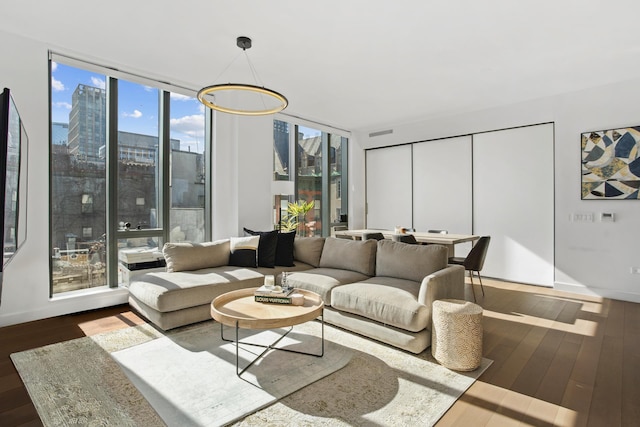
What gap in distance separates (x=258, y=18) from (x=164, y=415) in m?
3.22

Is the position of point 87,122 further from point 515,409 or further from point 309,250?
point 515,409

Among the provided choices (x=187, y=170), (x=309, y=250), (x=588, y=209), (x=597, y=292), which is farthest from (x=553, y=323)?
(x=187, y=170)

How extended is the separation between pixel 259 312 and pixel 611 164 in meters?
5.12

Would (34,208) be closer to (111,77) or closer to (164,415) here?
(111,77)

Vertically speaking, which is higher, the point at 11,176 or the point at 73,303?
the point at 11,176

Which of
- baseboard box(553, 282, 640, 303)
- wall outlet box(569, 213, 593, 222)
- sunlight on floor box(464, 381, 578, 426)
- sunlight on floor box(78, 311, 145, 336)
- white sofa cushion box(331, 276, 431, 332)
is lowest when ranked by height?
sunlight on floor box(464, 381, 578, 426)

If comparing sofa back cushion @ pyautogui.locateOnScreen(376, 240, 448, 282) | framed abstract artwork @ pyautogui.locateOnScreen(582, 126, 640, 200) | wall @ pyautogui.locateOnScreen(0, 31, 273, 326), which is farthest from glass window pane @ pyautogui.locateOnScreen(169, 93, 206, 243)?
framed abstract artwork @ pyautogui.locateOnScreen(582, 126, 640, 200)

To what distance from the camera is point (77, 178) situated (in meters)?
4.09

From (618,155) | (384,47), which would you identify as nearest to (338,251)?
(384,47)

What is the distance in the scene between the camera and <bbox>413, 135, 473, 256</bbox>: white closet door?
6.16 meters

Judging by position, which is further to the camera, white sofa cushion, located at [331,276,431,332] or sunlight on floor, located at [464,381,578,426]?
white sofa cushion, located at [331,276,431,332]

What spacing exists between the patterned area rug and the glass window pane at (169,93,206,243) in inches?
84.9

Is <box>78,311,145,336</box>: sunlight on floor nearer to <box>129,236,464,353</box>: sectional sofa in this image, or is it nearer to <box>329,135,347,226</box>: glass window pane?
<box>129,236,464,353</box>: sectional sofa

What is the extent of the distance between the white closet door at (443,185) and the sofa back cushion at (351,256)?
2851 mm
